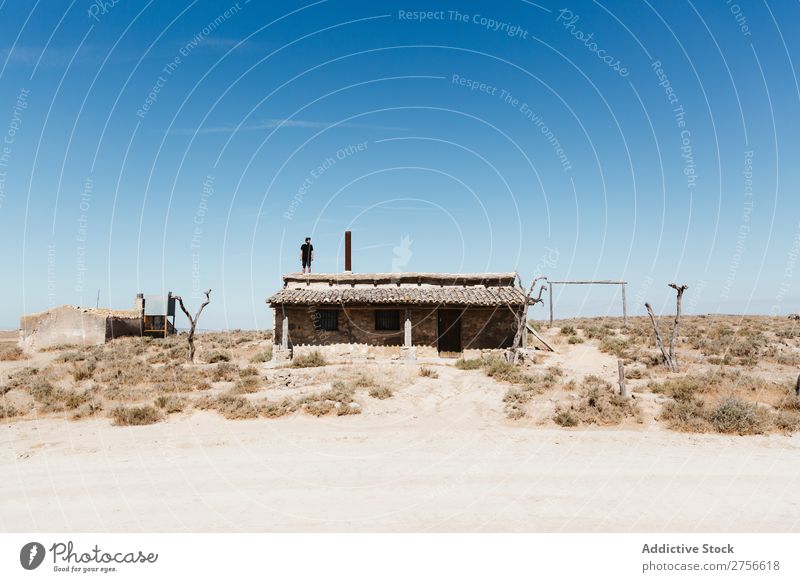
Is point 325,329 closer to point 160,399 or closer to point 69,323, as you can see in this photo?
point 160,399

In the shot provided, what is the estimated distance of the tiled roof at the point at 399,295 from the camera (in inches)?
836

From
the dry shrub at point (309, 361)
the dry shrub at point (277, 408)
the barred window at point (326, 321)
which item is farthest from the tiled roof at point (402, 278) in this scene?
the dry shrub at point (277, 408)

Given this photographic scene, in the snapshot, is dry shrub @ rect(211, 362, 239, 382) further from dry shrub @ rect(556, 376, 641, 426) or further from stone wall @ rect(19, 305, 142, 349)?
stone wall @ rect(19, 305, 142, 349)

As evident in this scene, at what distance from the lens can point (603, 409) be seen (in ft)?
37.7

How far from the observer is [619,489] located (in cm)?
704

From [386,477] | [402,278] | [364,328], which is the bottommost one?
[386,477]

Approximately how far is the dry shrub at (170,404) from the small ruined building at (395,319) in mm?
8780

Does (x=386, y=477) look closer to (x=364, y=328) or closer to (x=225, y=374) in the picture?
(x=225, y=374)

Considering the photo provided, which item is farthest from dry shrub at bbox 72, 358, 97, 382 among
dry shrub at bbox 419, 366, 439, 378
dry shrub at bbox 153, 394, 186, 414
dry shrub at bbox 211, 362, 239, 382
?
dry shrub at bbox 419, 366, 439, 378

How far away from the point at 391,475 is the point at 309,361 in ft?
41.4

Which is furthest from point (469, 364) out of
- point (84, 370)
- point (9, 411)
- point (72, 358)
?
point (72, 358)

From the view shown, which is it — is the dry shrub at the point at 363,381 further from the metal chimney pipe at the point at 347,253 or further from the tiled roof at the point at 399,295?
the metal chimney pipe at the point at 347,253
